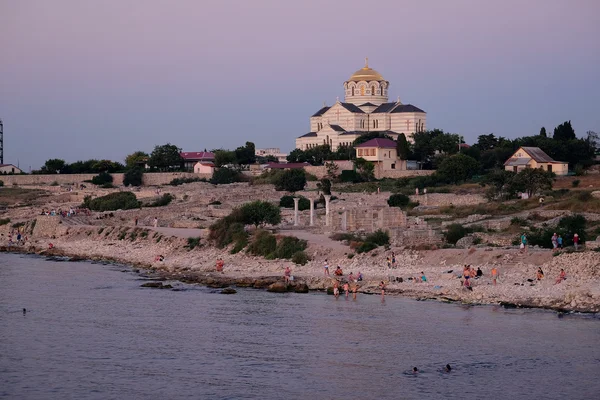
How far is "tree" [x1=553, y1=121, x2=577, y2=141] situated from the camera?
3002 inches

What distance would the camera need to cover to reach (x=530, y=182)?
2061 inches

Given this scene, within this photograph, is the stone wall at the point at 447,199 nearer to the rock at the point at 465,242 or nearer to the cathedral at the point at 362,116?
the rock at the point at 465,242

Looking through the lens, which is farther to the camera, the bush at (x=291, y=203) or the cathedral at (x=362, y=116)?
the cathedral at (x=362, y=116)

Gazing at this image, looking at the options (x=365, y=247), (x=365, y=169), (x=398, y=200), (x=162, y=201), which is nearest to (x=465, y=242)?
(x=365, y=247)

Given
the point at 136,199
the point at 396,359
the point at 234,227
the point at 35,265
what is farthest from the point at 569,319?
the point at 136,199

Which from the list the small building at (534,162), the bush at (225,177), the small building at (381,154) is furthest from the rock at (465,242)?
the bush at (225,177)

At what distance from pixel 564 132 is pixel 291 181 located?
24496 mm

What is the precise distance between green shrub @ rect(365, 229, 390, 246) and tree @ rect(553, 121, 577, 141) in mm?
42884

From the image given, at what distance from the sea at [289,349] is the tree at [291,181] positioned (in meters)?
36.4

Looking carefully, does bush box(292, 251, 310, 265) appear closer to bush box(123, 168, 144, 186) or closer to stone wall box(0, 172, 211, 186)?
stone wall box(0, 172, 211, 186)

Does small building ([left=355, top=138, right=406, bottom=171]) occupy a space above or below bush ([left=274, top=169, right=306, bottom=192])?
above

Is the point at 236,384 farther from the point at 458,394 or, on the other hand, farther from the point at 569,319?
the point at 569,319

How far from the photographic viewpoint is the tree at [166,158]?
87.4 m

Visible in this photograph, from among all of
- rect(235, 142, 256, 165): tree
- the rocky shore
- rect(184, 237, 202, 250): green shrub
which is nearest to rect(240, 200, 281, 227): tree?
rect(184, 237, 202, 250): green shrub
